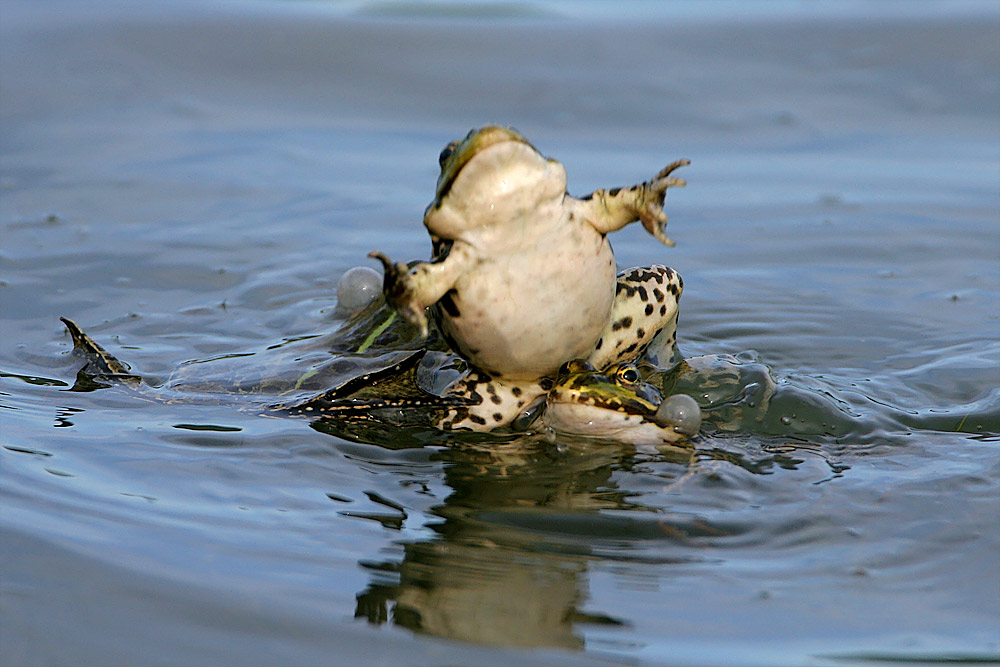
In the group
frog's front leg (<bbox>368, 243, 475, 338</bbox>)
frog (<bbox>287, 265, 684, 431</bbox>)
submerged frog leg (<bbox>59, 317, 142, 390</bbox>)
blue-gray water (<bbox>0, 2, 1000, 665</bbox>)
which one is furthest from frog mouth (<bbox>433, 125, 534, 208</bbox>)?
submerged frog leg (<bbox>59, 317, 142, 390</bbox>)

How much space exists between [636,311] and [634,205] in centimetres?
67

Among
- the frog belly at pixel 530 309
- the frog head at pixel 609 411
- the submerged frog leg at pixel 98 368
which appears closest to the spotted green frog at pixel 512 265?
the frog belly at pixel 530 309

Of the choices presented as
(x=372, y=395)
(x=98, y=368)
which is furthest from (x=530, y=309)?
(x=98, y=368)

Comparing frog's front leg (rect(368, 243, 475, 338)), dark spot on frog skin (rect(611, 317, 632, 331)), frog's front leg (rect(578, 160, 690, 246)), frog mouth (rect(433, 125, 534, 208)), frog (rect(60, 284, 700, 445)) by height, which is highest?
frog mouth (rect(433, 125, 534, 208))

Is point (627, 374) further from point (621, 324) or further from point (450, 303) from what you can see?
point (450, 303)

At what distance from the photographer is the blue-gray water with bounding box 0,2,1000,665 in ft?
10.2

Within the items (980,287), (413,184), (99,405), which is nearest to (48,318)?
(99,405)

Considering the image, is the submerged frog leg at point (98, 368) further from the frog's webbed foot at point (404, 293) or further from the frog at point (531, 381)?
the frog's webbed foot at point (404, 293)

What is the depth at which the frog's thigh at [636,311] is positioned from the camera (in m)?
4.46

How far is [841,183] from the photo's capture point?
26.2ft

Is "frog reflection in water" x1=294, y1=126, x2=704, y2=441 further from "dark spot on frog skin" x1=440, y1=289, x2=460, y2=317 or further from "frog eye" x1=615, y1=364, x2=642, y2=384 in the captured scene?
"frog eye" x1=615, y1=364, x2=642, y2=384

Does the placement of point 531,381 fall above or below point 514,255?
below

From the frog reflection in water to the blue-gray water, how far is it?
0.30 metres

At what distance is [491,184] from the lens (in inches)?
147
